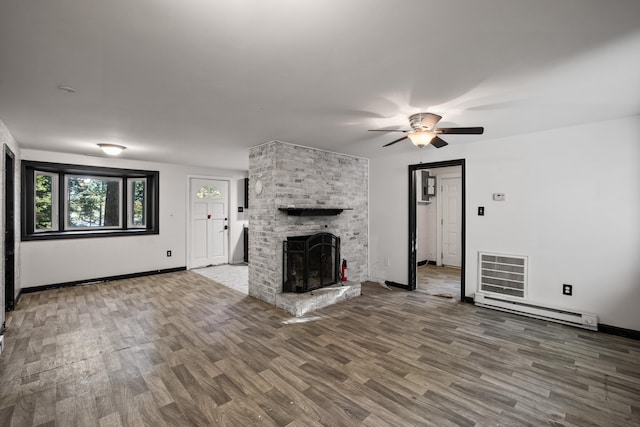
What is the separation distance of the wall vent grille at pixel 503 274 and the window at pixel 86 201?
6170 mm

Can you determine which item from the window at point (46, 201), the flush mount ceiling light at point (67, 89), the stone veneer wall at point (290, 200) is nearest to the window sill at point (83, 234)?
the window at point (46, 201)

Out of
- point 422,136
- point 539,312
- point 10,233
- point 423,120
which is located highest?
point 423,120

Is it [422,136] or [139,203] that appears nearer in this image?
[422,136]

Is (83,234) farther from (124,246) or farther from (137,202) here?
→ (137,202)

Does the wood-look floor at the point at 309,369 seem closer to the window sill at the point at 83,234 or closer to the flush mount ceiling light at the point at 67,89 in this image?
the window sill at the point at 83,234

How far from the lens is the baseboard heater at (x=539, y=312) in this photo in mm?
3299

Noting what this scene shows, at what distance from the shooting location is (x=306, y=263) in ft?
13.4

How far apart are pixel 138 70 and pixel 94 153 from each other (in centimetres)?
409

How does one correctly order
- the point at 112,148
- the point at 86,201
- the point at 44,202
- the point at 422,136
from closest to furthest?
1. the point at 422,136
2. the point at 112,148
3. the point at 44,202
4. the point at 86,201

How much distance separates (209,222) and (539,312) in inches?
253

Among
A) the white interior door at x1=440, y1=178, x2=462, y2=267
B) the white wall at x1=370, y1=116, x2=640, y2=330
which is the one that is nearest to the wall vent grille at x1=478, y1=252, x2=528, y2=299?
the white wall at x1=370, y1=116, x2=640, y2=330

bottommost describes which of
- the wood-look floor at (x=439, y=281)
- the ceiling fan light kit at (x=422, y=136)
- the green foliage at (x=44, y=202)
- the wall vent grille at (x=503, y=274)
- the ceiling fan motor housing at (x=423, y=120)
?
the wood-look floor at (x=439, y=281)

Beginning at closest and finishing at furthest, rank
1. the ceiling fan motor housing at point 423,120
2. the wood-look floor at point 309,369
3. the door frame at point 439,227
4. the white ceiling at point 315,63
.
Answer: the white ceiling at point 315,63
the wood-look floor at point 309,369
the ceiling fan motor housing at point 423,120
the door frame at point 439,227

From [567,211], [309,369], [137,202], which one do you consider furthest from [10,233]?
[567,211]
